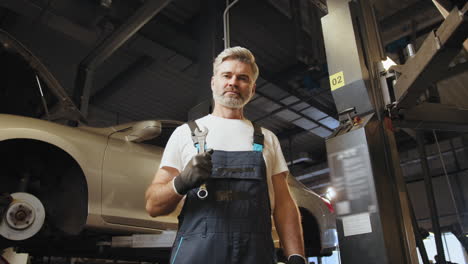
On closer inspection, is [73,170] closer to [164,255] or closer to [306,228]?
[164,255]

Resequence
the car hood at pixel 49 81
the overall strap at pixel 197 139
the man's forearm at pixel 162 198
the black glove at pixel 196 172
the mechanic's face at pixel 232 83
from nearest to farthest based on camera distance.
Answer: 1. the black glove at pixel 196 172
2. the man's forearm at pixel 162 198
3. the overall strap at pixel 197 139
4. the mechanic's face at pixel 232 83
5. the car hood at pixel 49 81

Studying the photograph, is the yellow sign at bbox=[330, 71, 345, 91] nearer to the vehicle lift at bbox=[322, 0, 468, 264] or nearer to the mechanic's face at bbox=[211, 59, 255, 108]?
the vehicle lift at bbox=[322, 0, 468, 264]

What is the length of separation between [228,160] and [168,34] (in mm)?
5376

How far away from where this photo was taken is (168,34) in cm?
645

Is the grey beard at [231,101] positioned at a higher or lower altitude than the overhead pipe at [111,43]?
lower

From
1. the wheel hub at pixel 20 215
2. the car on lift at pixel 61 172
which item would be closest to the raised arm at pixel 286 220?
the car on lift at pixel 61 172

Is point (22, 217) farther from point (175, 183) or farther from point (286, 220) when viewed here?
point (286, 220)

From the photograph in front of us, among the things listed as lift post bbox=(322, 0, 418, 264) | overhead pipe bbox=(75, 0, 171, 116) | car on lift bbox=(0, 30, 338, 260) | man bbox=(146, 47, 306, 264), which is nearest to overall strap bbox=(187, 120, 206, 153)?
man bbox=(146, 47, 306, 264)

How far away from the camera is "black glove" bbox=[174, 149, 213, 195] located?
4.19 ft

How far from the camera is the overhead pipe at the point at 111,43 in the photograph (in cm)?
519

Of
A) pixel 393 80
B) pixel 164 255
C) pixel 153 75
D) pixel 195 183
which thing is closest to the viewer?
pixel 195 183

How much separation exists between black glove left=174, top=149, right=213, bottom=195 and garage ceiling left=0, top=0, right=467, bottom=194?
1878mm

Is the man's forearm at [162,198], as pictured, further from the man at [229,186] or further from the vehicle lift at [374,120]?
the vehicle lift at [374,120]

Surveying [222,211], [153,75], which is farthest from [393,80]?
[153,75]
